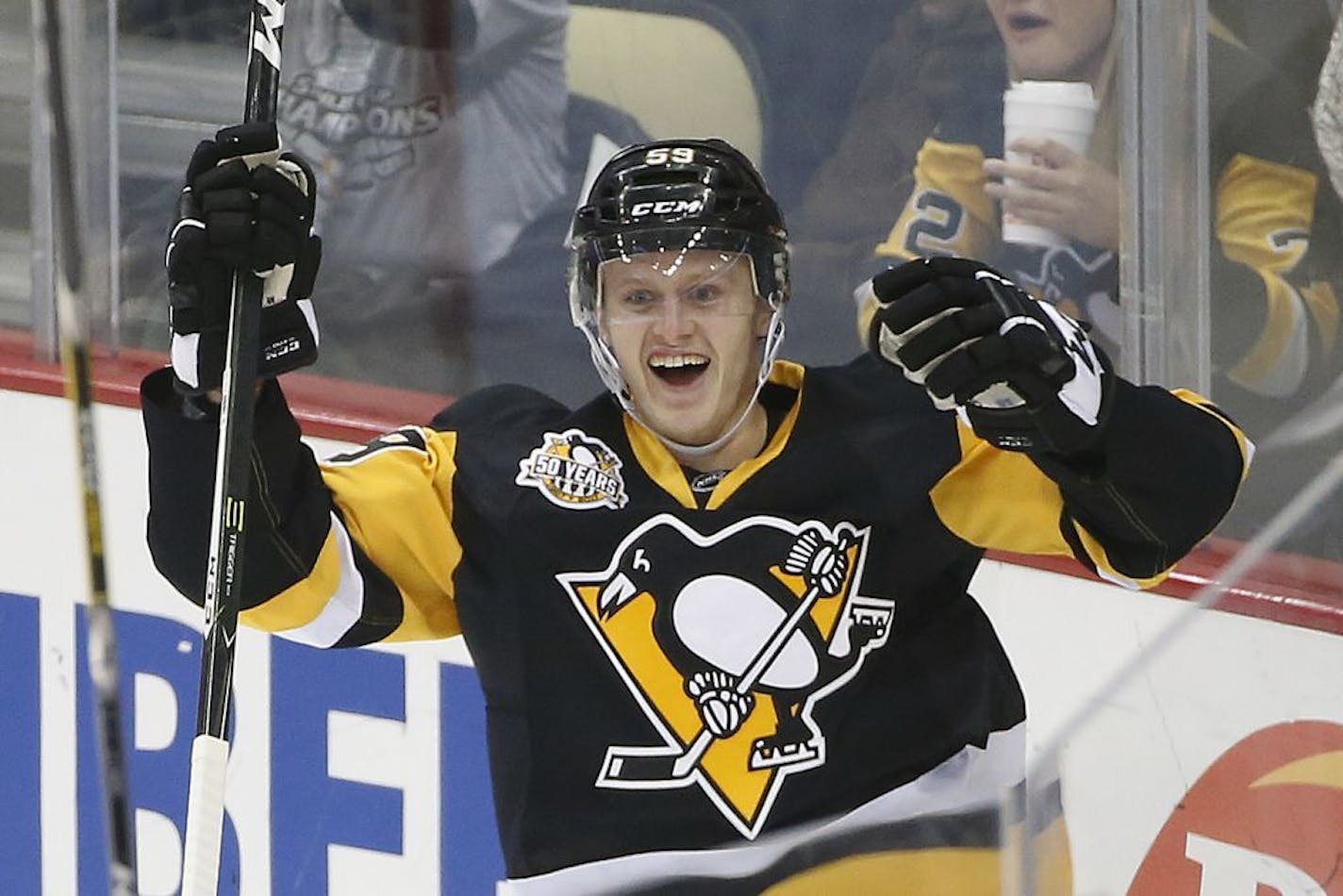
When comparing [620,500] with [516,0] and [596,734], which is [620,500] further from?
[516,0]

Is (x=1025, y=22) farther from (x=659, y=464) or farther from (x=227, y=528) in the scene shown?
(x=227, y=528)

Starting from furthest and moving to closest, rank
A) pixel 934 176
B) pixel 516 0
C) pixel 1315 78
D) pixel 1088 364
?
pixel 516 0, pixel 934 176, pixel 1315 78, pixel 1088 364

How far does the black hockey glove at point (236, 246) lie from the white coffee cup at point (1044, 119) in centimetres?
107

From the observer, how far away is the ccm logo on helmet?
221cm

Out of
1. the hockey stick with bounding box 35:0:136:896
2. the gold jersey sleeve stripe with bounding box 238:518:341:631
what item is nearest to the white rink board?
the hockey stick with bounding box 35:0:136:896

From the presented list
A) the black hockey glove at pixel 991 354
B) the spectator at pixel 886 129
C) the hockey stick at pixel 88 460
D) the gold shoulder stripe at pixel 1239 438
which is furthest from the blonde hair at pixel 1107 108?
the hockey stick at pixel 88 460

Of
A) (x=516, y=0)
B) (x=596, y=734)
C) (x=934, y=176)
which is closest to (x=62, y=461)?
(x=516, y=0)

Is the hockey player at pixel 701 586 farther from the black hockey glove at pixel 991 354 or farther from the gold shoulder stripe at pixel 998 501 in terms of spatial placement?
the black hockey glove at pixel 991 354

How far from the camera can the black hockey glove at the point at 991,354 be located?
1859mm

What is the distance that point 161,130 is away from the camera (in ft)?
11.8

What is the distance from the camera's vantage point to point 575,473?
2.25 metres

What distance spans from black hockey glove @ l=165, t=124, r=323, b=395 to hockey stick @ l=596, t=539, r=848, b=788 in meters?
0.45

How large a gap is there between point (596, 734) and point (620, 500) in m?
0.21

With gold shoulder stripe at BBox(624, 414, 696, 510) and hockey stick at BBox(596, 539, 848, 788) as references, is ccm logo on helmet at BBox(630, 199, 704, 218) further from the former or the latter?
hockey stick at BBox(596, 539, 848, 788)
